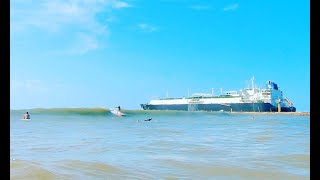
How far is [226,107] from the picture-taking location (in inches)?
2328

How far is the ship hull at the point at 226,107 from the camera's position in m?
55.7

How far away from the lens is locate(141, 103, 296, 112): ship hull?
183 feet

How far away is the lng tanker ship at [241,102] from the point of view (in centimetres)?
5599

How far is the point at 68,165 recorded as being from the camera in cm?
536

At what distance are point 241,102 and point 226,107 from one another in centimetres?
302

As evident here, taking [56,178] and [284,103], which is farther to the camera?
[284,103]

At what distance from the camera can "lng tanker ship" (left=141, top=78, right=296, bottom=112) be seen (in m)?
56.0

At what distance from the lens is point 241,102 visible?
56.9 metres
